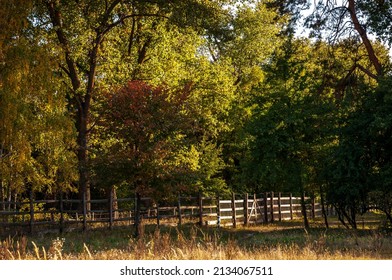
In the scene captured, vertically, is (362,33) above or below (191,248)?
above

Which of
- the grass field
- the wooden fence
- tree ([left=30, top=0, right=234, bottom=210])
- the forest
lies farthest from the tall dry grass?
tree ([left=30, top=0, right=234, bottom=210])

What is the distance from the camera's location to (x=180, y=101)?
23469 millimetres

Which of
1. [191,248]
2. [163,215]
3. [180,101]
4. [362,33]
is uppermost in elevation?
[362,33]

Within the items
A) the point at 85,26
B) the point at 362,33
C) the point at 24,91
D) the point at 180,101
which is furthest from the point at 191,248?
the point at 85,26

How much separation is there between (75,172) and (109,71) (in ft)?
18.9

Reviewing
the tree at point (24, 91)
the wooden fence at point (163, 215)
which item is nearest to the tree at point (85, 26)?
the wooden fence at point (163, 215)

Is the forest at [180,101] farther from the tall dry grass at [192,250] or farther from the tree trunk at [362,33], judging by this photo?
the tall dry grass at [192,250]

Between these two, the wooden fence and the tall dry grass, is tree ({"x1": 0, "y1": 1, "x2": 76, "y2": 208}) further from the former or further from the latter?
the tall dry grass

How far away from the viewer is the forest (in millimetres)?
23281

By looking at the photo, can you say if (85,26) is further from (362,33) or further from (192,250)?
(192,250)

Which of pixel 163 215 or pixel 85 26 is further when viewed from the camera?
pixel 85 26

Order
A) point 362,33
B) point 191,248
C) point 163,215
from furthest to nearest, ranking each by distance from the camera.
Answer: point 163,215 → point 362,33 → point 191,248

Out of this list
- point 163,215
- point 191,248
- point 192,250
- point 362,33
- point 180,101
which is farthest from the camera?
point 163,215
